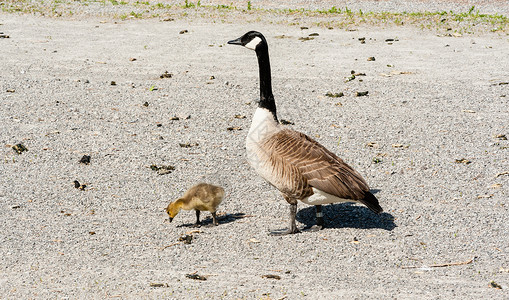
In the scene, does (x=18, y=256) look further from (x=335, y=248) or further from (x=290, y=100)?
(x=290, y=100)

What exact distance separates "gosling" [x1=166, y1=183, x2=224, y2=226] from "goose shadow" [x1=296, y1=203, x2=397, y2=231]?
109 centimetres

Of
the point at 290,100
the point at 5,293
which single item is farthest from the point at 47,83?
the point at 5,293

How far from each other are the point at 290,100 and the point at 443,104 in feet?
8.98

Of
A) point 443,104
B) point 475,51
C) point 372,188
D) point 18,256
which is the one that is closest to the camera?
point 18,256

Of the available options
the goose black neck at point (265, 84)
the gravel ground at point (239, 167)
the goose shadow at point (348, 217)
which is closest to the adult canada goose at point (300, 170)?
the goose black neck at point (265, 84)

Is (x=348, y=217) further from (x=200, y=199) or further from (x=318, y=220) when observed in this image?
(x=200, y=199)

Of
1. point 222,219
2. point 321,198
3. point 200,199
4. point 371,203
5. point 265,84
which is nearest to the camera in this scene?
point 371,203

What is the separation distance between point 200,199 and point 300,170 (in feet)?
3.64

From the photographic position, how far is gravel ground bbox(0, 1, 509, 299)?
209 inches

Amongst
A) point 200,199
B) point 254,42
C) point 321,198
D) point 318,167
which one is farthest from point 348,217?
point 254,42

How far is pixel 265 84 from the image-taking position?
6.49 meters

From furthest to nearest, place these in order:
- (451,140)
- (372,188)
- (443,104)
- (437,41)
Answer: (437,41) → (443,104) → (451,140) → (372,188)

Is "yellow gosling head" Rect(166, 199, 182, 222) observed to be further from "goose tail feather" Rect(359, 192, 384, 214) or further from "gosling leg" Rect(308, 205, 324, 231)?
"goose tail feather" Rect(359, 192, 384, 214)

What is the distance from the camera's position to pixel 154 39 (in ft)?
50.4
